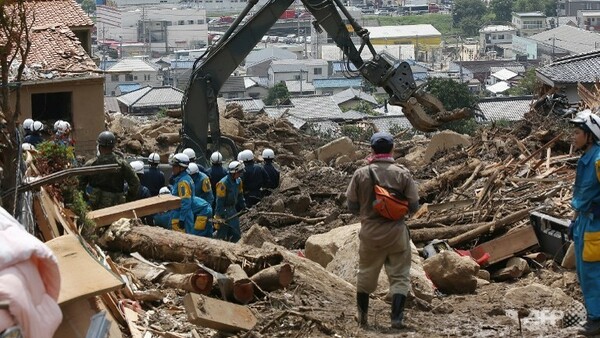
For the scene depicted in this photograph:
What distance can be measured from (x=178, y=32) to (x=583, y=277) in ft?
406

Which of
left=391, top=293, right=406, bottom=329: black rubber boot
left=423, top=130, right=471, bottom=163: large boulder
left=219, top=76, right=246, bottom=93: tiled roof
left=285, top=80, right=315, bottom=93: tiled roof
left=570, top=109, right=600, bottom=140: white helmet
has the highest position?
left=570, top=109, right=600, bottom=140: white helmet

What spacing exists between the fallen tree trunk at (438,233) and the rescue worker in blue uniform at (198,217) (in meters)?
2.46

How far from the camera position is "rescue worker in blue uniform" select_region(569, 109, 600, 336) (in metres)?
9.20

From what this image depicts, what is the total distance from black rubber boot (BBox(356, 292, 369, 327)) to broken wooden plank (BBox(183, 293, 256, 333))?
1.00 meters

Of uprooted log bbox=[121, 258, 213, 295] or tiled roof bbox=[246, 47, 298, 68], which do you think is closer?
uprooted log bbox=[121, 258, 213, 295]

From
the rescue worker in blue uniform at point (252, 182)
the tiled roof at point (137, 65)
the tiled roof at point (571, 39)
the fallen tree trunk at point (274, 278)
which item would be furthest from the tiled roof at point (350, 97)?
the fallen tree trunk at point (274, 278)

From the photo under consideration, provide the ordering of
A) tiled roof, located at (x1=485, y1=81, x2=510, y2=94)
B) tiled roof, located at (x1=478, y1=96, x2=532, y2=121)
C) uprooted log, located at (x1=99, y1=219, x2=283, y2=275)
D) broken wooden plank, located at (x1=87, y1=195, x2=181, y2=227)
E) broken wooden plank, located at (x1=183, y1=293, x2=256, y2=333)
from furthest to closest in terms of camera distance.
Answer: tiled roof, located at (x1=485, y1=81, x2=510, y2=94), tiled roof, located at (x1=478, y1=96, x2=532, y2=121), broken wooden plank, located at (x1=87, y1=195, x2=181, y2=227), uprooted log, located at (x1=99, y1=219, x2=283, y2=275), broken wooden plank, located at (x1=183, y1=293, x2=256, y2=333)

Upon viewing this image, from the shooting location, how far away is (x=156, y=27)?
13488 centimetres

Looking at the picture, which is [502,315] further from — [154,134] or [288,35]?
[288,35]

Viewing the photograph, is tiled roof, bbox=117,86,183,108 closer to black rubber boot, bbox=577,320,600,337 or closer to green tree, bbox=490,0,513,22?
black rubber boot, bbox=577,320,600,337

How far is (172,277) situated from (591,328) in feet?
10.8

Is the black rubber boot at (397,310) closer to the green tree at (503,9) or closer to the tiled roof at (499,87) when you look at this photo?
the tiled roof at (499,87)

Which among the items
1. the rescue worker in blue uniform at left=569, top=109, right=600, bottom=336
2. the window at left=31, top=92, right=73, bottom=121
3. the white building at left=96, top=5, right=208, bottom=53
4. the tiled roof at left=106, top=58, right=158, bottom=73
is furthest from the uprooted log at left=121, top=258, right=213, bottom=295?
the white building at left=96, top=5, right=208, bottom=53

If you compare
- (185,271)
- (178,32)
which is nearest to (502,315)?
(185,271)
